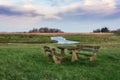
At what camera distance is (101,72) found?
18219 millimetres

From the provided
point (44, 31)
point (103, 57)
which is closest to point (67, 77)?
point (103, 57)

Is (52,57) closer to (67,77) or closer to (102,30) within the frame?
(67,77)

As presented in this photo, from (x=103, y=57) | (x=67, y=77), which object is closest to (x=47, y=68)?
(x=67, y=77)

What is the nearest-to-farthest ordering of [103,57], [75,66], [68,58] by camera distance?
[75,66]
[68,58]
[103,57]

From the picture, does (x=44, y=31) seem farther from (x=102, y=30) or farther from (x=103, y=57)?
(x=103, y=57)

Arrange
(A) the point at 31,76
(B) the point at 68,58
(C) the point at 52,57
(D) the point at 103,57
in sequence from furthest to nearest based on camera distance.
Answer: (D) the point at 103,57, (B) the point at 68,58, (C) the point at 52,57, (A) the point at 31,76

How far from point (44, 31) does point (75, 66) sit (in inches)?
2066

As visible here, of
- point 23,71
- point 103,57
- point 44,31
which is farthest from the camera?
point 44,31

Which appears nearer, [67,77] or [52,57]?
[67,77]

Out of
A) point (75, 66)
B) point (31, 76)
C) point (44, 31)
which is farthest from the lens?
point (44, 31)

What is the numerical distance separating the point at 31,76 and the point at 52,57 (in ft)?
16.9

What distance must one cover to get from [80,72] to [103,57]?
22.3 ft

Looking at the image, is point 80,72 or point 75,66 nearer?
point 80,72

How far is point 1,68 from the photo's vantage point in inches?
698
